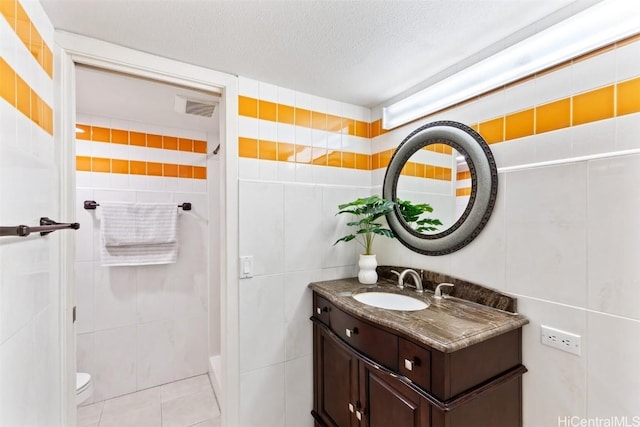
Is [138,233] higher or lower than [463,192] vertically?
lower

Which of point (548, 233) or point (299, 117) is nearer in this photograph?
point (548, 233)

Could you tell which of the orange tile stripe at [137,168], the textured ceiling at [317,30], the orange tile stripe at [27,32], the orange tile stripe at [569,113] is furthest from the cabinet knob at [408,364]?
the orange tile stripe at [137,168]

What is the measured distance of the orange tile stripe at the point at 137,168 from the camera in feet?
7.06

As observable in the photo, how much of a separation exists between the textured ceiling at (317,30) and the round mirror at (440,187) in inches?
15.2

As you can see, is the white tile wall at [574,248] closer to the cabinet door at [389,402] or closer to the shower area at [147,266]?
the cabinet door at [389,402]

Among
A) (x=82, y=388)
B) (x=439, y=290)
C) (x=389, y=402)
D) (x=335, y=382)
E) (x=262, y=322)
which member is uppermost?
(x=439, y=290)

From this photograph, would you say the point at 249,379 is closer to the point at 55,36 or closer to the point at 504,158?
the point at 504,158

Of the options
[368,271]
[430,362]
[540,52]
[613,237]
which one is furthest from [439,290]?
[540,52]

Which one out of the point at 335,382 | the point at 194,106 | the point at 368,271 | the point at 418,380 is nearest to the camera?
the point at 418,380

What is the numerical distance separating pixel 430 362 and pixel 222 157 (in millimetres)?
1426

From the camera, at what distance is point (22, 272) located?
85 centimetres

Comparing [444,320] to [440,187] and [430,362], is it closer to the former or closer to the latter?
[430,362]

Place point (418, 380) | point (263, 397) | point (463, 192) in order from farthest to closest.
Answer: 1. point (263, 397)
2. point (463, 192)
3. point (418, 380)

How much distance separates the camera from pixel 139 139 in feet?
7.64
